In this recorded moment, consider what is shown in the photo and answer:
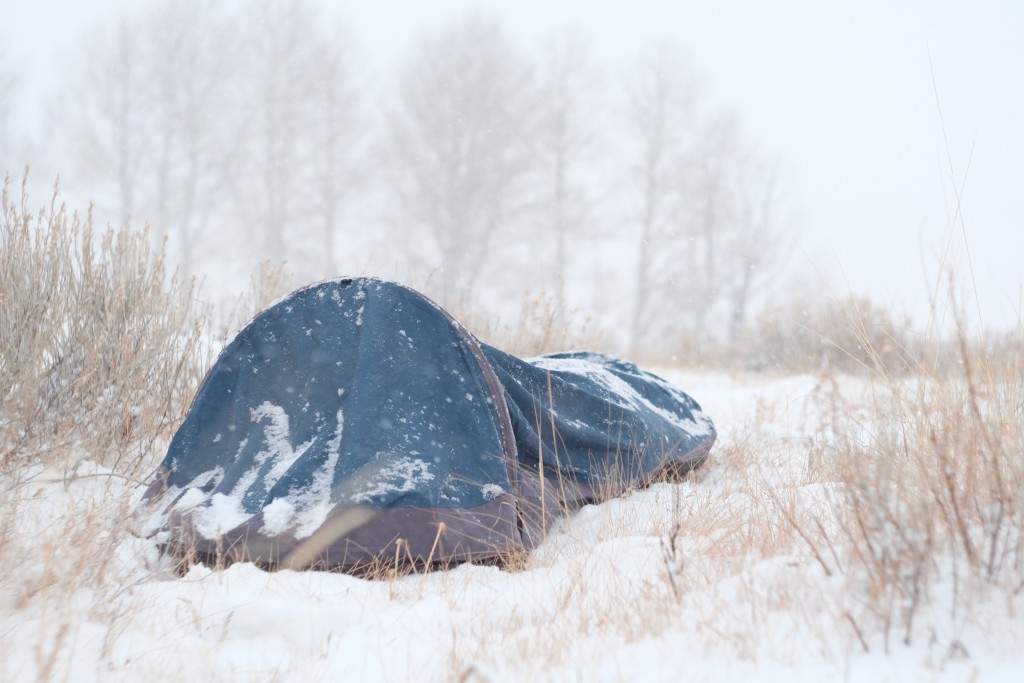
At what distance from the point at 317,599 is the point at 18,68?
16205 millimetres

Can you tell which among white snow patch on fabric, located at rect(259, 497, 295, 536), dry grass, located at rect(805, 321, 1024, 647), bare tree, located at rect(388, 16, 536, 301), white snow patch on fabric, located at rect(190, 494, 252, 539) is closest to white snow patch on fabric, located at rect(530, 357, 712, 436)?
white snow patch on fabric, located at rect(259, 497, 295, 536)

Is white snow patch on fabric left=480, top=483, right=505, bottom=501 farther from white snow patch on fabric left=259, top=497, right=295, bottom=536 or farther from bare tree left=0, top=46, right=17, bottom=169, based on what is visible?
bare tree left=0, top=46, right=17, bottom=169

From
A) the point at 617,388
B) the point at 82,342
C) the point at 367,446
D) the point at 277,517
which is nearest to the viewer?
the point at 277,517

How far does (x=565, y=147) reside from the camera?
17.7m

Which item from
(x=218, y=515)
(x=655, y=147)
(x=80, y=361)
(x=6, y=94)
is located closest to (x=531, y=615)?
(x=218, y=515)

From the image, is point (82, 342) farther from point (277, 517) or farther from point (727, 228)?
point (727, 228)

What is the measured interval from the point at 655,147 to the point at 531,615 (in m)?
18.2

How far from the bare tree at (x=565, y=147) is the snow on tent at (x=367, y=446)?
47.9 ft

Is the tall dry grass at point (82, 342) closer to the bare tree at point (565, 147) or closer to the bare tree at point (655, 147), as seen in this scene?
the bare tree at point (565, 147)

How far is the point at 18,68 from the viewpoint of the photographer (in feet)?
46.0

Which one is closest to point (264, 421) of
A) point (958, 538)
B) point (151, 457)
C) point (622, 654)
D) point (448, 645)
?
point (151, 457)

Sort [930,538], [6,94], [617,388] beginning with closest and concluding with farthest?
[930,538]
[617,388]
[6,94]

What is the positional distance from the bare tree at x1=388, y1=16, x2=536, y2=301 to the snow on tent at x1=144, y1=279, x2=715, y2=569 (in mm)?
13600

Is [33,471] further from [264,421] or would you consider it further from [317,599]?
[317,599]
